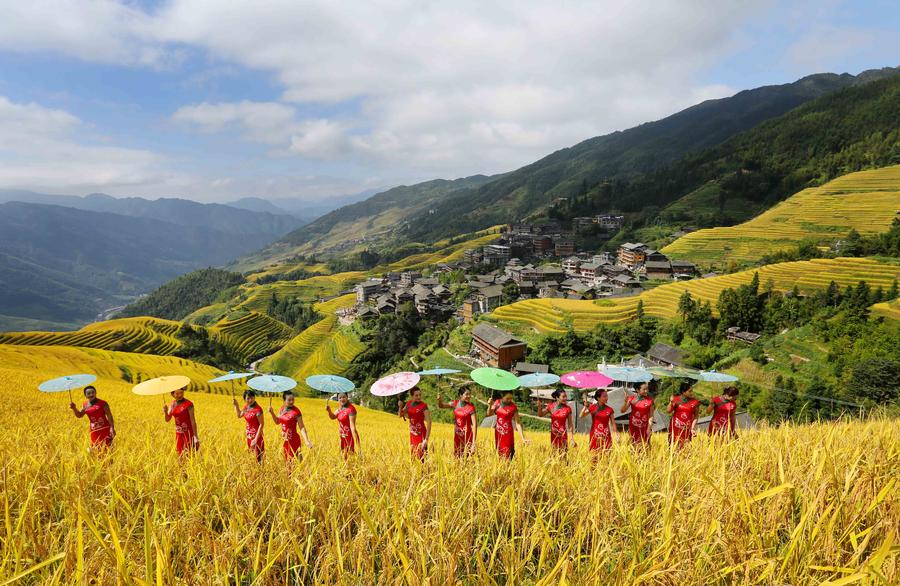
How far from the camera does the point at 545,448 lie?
5285 millimetres

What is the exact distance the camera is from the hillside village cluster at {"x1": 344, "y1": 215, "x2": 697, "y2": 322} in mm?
59344

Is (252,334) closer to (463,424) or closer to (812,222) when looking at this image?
(463,424)

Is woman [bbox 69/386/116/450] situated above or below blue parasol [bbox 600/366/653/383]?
above

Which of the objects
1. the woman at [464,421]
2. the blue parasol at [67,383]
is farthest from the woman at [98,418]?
the woman at [464,421]

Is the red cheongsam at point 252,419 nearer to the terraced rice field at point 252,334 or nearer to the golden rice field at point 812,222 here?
the golden rice field at point 812,222

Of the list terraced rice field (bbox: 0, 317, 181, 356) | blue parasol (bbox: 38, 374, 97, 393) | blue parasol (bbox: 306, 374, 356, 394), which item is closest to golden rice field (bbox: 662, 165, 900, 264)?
blue parasol (bbox: 306, 374, 356, 394)

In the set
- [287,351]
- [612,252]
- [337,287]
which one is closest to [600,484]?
[287,351]

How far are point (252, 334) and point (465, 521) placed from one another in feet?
285

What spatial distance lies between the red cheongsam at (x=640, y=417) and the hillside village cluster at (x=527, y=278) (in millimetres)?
50302

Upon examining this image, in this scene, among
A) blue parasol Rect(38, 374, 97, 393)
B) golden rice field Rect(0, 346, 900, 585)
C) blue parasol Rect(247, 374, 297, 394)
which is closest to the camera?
golden rice field Rect(0, 346, 900, 585)

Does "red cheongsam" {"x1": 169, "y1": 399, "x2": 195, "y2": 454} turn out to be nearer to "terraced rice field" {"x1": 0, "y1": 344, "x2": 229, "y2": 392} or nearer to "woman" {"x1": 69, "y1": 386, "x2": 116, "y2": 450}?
"woman" {"x1": 69, "y1": 386, "x2": 116, "y2": 450}

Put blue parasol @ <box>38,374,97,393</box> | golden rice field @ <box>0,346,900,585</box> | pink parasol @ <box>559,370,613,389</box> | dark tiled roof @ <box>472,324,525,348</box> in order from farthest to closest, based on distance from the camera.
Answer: dark tiled roof @ <box>472,324,525,348</box> < pink parasol @ <box>559,370,613,389</box> < blue parasol @ <box>38,374,97,393</box> < golden rice field @ <box>0,346,900,585</box>

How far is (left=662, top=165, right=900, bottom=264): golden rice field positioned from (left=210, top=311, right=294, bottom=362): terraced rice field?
77452 mm

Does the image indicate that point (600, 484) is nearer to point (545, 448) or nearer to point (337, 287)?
point (545, 448)
